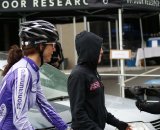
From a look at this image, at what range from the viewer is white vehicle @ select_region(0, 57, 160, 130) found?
3.92 metres

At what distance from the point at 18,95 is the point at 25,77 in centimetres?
13

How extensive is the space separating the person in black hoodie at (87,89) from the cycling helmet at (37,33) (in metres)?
0.37

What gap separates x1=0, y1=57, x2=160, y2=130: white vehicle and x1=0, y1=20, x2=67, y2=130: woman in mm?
660

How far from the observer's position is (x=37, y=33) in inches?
126

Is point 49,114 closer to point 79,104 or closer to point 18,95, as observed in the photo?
point 79,104

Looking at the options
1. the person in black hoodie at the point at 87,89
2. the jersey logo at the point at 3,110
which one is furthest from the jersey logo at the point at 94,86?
the jersey logo at the point at 3,110

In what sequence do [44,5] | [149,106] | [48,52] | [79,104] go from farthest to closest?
[44,5], [149,106], [79,104], [48,52]

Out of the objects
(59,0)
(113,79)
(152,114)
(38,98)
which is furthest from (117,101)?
(113,79)

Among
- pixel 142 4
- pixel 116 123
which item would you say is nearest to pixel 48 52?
pixel 116 123

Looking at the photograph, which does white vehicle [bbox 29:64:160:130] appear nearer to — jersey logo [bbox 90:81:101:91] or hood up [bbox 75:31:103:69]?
jersey logo [bbox 90:81:101:91]

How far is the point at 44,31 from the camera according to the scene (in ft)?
10.6

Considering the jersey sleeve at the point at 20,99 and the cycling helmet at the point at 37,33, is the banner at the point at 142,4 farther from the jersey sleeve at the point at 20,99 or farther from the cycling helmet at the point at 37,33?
the jersey sleeve at the point at 20,99

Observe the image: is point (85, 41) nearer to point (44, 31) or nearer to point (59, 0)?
point (44, 31)

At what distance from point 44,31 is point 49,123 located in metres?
0.96
